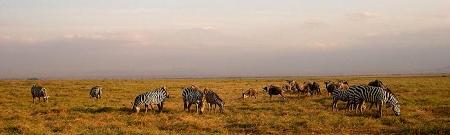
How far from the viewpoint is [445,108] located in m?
24.4

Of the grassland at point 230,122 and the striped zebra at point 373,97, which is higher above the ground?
the striped zebra at point 373,97

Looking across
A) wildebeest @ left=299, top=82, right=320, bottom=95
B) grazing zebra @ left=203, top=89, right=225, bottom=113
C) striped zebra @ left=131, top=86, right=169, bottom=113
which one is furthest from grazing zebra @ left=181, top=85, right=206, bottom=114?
wildebeest @ left=299, top=82, right=320, bottom=95

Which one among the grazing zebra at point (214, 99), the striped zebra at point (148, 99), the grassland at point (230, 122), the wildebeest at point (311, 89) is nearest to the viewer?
the grassland at point (230, 122)

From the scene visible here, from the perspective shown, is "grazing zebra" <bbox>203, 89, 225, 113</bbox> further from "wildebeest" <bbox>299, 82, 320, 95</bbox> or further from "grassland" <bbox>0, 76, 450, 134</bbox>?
"wildebeest" <bbox>299, 82, 320, 95</bbox>

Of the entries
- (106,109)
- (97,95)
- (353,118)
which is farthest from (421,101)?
(97,95)

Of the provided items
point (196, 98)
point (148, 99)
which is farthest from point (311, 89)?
point (148, 99)

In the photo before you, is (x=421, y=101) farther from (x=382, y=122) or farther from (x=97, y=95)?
(x=97, y=95)

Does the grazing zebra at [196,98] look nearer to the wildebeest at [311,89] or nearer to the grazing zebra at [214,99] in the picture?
the grazing zebra at [214,99]

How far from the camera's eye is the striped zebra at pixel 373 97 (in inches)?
873

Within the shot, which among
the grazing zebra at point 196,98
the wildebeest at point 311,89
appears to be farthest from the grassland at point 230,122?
the wildebeest at point 311,89

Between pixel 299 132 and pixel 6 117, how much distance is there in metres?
13.9

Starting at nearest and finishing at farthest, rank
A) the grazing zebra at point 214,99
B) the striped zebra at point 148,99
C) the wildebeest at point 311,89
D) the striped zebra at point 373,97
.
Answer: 1. the striped zebra at point 373,97
2. the striped zebra at point 148,99
3. the grazing zebra at point 214,99
4. the wildebeest at point 311,89

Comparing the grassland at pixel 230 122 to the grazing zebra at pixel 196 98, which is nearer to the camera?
the grassland at pixel 230 122

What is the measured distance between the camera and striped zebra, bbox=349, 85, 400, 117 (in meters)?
22.2
